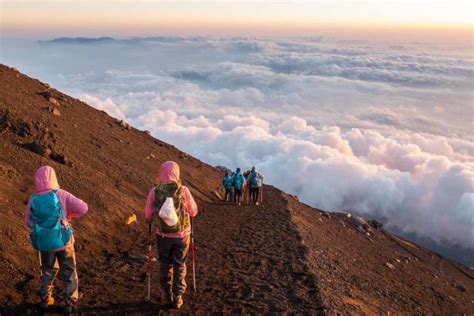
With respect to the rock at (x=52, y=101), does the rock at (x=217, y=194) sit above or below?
below

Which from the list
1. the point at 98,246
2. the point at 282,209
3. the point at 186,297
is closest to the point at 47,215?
the point at 186,297

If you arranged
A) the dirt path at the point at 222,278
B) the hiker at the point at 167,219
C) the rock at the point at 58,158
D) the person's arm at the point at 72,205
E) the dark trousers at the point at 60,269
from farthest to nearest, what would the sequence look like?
1. the rock at the point at 58,158
2. the dirt path at the point at 222,278
3. the hiker at the point at 167,219
4. the dark trousers at the point at 60,269
5. the person's arm at the point at 72,205

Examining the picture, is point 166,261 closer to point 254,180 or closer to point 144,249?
point 144,249

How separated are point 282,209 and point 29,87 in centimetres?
1616

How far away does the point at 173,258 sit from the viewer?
6.99 metres

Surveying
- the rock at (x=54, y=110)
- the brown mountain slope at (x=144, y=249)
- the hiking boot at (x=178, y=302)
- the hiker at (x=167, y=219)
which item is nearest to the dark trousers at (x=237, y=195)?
the brown mountain slope at (x=144, y=249)

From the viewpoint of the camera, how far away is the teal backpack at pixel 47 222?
20.4 ft

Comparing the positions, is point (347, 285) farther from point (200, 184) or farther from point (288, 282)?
point (200, 184)

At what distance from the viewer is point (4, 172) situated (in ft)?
38.6

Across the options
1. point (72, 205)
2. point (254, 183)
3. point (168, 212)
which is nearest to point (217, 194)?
point (254, 183)

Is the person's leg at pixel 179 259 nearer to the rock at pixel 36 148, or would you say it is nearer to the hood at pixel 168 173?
the hood at pixel 168 173

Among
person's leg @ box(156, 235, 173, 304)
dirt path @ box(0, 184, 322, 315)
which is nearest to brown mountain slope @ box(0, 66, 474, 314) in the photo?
dirt path @ box(0, 184, 322, 315)

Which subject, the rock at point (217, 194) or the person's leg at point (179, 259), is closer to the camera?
the person's leg at point (179, 259)

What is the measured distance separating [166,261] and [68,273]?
1497 mm
